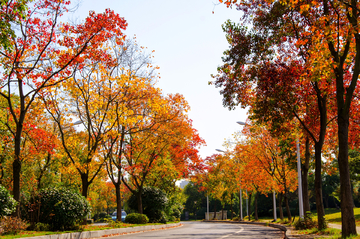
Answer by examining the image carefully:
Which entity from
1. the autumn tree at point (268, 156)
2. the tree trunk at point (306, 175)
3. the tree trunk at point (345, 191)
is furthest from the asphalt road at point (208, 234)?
the autumn tree at point (268, 156)

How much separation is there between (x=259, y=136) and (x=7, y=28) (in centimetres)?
2365

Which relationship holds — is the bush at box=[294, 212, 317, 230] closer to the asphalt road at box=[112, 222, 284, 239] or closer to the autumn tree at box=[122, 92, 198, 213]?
the asphalt road at box=[112, 222, 284, 239]

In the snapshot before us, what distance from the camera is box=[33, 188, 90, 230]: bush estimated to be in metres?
13.6

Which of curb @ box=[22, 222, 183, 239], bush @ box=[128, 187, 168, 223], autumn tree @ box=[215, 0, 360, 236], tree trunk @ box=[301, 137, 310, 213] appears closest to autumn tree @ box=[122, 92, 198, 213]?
bush @ box=[128, 187, 168, 223]

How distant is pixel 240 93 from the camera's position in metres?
14.9

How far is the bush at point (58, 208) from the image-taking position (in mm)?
13570

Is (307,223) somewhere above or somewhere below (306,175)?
below

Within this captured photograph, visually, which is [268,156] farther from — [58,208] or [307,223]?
[58,208]

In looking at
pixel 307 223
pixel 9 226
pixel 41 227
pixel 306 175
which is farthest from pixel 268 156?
pixel 9 226

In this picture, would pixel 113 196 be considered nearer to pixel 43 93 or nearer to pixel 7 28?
pixel 43 93

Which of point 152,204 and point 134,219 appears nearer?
point 134,219

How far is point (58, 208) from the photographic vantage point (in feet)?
44.5

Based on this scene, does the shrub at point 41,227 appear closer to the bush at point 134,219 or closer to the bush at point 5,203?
the bush at point 5,203

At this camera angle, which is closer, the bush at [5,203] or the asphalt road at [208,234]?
the bush at [5,203]
